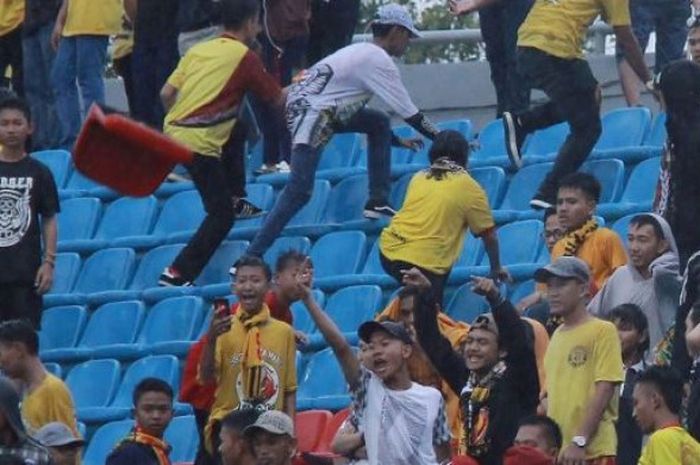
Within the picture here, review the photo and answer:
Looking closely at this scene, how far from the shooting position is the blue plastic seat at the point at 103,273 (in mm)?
15281

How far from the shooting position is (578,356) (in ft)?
36.3

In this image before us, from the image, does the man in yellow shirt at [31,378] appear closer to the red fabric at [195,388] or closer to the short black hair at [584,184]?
the red fabric at [195,388]

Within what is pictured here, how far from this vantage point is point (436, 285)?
13.0 metres

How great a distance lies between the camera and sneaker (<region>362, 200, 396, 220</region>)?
47.8 feet

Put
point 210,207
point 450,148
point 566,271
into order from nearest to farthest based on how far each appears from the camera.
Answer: point 566,271 → point 450,148 → point 210,207

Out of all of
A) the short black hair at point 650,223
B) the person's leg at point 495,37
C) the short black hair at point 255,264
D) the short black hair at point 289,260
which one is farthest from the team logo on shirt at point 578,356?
the person's leg at point 495,37

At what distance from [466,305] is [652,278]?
174cm

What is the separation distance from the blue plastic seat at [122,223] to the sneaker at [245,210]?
2.80 feet

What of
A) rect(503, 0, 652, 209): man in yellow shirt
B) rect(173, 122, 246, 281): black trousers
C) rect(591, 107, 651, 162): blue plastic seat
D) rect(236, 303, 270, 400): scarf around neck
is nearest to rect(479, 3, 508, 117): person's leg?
rect(591, 107, 651, 162): blue plastic seat

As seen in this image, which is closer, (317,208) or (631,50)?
(631,50)

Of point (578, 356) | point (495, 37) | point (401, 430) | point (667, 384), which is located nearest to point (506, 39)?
point (495, 37)

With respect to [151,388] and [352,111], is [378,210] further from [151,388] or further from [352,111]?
[151,388]

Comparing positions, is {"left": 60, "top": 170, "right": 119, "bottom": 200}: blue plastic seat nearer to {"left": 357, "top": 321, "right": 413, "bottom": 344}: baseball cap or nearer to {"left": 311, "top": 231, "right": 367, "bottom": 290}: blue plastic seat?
{"left": 311, "top": 231, "right": 367, "bottom": 290}: blue plastic seat

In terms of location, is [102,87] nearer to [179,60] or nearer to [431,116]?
[179,60]
